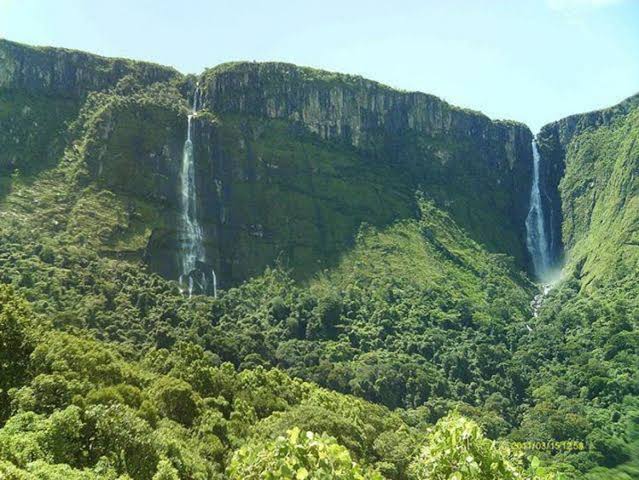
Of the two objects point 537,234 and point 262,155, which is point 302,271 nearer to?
point 262,155

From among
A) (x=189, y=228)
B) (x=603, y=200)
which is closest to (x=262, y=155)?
(x=189, y=228)

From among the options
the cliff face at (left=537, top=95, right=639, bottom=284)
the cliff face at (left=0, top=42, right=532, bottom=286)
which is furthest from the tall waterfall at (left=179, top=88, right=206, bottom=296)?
the cliff face at (left=537, top=95, right=639, bottom=284)

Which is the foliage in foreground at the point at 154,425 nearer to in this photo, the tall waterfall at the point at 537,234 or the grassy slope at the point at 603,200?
the grassy slope at the point at 603,200

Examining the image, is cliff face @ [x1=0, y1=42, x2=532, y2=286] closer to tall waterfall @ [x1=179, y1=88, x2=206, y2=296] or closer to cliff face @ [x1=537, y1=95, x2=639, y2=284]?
tall waterfall @ [x1=179, y1=88, x2=206, y2=296]

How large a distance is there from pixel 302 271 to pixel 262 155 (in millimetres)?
29125

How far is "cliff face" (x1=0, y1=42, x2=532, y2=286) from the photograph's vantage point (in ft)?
369

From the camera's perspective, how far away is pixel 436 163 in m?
150

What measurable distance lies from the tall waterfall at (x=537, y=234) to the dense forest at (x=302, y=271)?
8.56 ft

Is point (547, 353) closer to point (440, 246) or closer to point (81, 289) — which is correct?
point (440, 246)

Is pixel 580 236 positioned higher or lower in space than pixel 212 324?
higher

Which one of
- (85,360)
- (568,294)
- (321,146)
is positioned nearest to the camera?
(85,360)

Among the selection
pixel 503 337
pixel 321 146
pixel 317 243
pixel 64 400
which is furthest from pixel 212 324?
pixel 64 400

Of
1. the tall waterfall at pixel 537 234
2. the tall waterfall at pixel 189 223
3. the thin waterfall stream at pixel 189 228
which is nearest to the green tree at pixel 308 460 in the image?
the thin waterfall stream at pixel 189 228

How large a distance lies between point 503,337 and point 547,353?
8.81 m
